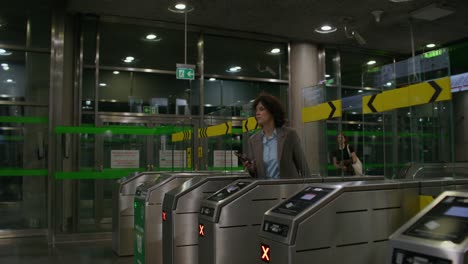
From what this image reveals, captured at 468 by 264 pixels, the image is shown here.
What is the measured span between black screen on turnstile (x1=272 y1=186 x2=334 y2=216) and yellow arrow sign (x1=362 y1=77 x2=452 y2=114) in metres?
0.94

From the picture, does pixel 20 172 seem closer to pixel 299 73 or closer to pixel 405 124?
pixel 299 73

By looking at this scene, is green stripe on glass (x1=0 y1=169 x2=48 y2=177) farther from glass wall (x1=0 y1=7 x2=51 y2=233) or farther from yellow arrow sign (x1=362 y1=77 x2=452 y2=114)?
yellow arrow sign (x1=362 y1=77 x2=452 y2=114)

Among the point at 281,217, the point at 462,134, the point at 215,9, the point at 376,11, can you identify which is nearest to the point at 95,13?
the point at 215,9

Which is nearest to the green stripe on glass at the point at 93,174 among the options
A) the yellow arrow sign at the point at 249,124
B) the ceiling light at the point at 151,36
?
the yellow arrow sign at the point at 249,124

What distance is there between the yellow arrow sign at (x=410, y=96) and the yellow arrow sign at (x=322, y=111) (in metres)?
0.35

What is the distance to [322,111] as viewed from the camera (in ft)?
12.0

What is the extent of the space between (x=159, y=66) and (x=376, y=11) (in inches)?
145

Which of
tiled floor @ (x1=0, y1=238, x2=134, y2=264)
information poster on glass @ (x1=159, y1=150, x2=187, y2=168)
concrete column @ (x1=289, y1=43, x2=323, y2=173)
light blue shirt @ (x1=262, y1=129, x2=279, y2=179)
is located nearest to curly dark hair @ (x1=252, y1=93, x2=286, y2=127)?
light blue shirt @ (x1=262, y1=129, x2=279, y2=179)

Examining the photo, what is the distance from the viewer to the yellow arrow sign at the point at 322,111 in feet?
11.3

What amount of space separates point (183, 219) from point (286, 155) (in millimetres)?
848

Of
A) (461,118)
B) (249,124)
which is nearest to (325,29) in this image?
(249,124)

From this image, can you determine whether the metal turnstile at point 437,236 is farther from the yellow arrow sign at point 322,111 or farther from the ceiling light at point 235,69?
the ceiling light at point 235,69

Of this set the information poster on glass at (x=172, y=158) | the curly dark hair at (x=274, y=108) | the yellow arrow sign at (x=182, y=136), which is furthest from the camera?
the information poster on glass at (x=172, y=158)

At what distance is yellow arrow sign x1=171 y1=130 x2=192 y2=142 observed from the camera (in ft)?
19.0
